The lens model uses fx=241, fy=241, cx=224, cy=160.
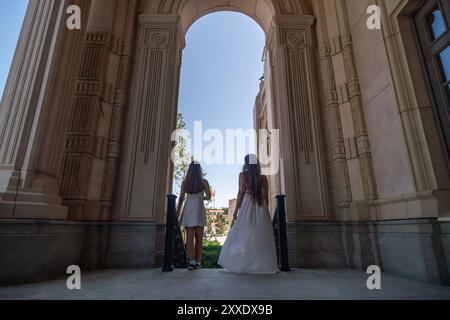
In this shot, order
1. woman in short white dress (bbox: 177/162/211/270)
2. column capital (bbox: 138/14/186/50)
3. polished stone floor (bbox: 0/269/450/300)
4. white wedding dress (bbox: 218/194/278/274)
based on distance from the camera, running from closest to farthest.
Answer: polished stone floor (bbox: 0/269/450/300) < white wedding dress (bbox: 218/194/278/274) < woman in short white dress (bbox: 177/162/211/270) < column capital (bbox: 138/14/186/50)

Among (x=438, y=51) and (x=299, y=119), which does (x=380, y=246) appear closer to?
(x=299, y=119)

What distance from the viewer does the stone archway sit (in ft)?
15.6

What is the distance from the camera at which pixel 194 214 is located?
13.5ft

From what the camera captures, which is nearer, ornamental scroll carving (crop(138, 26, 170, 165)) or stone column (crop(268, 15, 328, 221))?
stone column (crop(268, 15, 328, 221))

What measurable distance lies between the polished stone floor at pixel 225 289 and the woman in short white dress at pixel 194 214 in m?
0.75

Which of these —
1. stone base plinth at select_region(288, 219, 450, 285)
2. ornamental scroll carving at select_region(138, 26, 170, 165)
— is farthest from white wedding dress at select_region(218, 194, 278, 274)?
ornamental scroll carving at select_region(138, 26, 170, 165)

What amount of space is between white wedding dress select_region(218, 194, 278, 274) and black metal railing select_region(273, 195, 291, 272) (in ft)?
0.96

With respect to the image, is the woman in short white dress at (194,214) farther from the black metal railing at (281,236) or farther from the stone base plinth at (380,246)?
the stone base plinth at (380,246)

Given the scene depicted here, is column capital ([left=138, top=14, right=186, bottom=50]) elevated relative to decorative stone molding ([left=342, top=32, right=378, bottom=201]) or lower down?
elevated

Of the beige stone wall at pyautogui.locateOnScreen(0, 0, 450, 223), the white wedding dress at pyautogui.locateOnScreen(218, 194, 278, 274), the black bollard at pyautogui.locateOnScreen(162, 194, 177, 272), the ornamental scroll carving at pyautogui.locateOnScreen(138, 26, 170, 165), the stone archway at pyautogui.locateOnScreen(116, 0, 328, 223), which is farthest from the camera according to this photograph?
the ornamental scroll carving at pyautogui.locateOnScreen(138, 26, 170, 165)

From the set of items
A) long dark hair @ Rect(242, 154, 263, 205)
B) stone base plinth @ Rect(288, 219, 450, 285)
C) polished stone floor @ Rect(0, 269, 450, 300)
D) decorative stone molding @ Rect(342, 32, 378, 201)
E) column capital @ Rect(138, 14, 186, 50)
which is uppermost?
column capital @ Rect(138, 14, 186, 50)

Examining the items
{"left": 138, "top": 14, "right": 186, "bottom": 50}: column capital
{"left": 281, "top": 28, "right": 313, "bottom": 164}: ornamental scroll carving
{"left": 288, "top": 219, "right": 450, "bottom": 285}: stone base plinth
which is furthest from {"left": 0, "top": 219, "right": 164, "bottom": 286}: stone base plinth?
{"left": 138, "top": 14, "right": 186, "bottom": 50}: column capital

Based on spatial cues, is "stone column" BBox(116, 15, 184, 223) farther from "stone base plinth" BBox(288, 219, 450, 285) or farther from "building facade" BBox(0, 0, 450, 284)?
"stone base plinth" BBox(288, 219, 450, 285)
